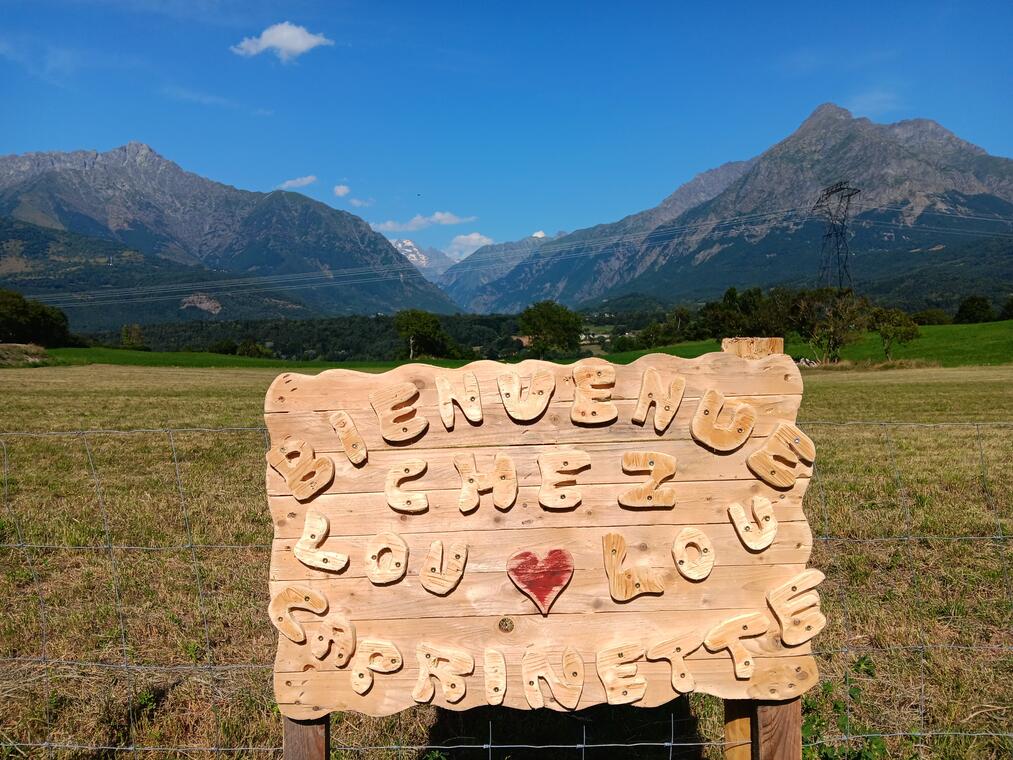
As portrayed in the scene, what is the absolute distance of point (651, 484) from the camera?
3076mm

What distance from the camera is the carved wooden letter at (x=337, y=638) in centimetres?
307

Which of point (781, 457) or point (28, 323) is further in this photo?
point (28, 323)

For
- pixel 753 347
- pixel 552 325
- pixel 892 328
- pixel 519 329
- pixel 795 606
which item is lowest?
Answer: pixel 795 606

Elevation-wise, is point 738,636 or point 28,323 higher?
point 28,323

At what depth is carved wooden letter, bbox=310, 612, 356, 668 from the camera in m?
3.07

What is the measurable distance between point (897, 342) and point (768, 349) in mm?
69601

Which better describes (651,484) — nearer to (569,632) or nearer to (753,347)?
(569,632)

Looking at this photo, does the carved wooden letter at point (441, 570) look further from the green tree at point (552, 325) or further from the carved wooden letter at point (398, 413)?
the green tree at point (552, 325)

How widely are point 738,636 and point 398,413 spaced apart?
6.28 ft

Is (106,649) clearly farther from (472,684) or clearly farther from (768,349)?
(768,349)

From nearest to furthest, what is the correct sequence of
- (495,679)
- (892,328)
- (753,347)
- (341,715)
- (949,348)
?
1. (495,679)
2. (753,347)
3. (341,715)
4. (892,328)
5. (949,348)

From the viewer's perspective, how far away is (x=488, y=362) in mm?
3096

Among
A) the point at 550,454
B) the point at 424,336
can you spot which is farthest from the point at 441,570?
the point at 424,336

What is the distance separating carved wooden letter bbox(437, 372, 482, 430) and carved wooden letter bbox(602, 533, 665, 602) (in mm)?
884
